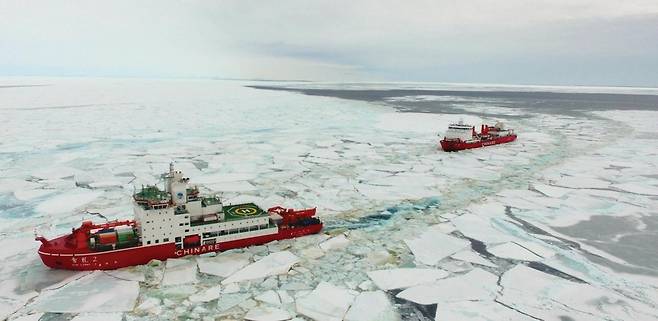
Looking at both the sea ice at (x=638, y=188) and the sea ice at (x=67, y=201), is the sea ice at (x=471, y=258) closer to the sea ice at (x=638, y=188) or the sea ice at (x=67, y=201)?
the sea ice at (x=638, y=188)

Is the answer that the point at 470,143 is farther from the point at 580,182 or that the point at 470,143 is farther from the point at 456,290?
the point at 456,290

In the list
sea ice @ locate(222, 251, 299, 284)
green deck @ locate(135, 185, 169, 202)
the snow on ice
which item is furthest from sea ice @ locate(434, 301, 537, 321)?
green deck @ locate(135, 185, 169, 202)

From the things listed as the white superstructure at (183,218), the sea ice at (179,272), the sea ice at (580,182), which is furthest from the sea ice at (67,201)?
the sea ice at (580,182)

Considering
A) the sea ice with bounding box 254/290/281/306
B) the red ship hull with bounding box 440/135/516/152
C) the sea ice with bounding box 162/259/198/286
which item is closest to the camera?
the sea ice with bounding box 254/290/281/306

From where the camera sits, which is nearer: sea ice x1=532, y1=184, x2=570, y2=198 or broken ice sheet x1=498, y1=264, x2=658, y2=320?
broken ice sheet x1=498, y1=264, x2=658, y2=320

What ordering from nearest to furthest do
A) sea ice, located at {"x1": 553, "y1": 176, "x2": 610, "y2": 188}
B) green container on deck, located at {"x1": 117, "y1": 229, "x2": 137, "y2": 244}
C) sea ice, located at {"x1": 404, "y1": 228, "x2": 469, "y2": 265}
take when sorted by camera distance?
green container on deck, located at {"x1": 117, "y1": 229, "x2": 137, "y2": 244} < sea ice, located at {"x1": 404, "y1": 228, "x2": 469, "y2": 265} < sea ice, located at {"x1": 553, "y1": 176, "x2": 610, "y2": 188}

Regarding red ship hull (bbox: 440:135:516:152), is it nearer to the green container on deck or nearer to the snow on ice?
the snow on ice

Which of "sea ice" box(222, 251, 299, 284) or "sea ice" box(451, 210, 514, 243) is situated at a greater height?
"sea ice" box(451, 210, 514, 243)

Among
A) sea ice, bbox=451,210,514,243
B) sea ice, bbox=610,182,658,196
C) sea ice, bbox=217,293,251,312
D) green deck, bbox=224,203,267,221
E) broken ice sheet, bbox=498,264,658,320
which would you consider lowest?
sea ice, bbox=217,293,251,312
